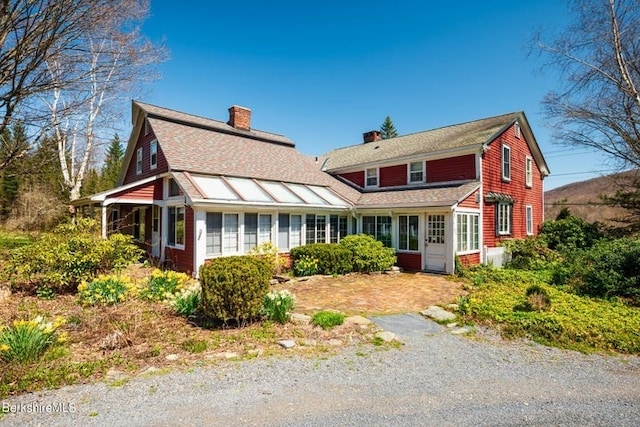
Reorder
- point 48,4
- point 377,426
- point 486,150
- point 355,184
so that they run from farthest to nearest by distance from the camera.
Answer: point 355,184 < point 486,150 < point 48,4 < point 377,426

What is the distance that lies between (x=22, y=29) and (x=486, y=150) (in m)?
16.8

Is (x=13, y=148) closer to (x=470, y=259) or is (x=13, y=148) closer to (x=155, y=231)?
(x=155, y=231)

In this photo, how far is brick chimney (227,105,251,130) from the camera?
19.5 metres

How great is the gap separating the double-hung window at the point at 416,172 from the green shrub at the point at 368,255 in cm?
489

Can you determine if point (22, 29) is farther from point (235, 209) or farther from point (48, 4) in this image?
point (235, 209)

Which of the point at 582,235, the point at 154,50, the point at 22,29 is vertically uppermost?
the point at 154,50

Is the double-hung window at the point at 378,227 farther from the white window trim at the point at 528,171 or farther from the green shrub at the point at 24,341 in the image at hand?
the green shrub at the point at 24,341

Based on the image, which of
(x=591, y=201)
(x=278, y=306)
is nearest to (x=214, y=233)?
(x=278, y=306)

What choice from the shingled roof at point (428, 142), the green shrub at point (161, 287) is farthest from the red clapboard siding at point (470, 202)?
the green shrub at point (161, 287)

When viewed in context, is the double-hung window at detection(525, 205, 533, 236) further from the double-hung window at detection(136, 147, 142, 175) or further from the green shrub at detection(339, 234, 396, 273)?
the double-hung window at detection(136, 147, 142, 175)

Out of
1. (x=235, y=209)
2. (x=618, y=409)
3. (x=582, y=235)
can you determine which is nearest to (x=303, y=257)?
(x=235, y=209)

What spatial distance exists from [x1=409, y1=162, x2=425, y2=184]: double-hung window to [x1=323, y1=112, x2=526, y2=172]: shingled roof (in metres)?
0.62

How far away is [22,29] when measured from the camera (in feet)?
26.6

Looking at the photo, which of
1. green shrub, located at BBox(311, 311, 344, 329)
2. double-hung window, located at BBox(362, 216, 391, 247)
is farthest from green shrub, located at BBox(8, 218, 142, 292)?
double-hung window, located at BBox(362, 216, 391, 247)
